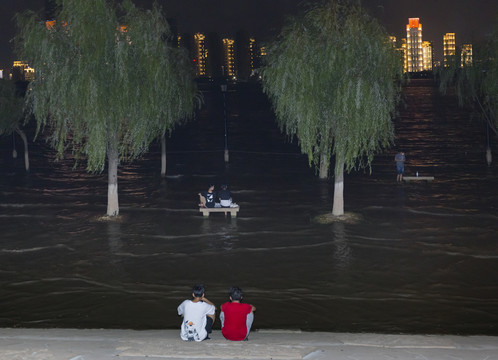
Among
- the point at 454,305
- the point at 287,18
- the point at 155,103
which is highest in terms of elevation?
the point at 287,18

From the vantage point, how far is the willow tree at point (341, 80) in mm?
20047

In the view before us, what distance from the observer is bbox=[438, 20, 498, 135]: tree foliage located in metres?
28.5

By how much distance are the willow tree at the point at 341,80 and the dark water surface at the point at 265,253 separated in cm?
286

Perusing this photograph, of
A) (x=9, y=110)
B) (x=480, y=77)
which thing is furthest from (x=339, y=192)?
(x=9, y=110)

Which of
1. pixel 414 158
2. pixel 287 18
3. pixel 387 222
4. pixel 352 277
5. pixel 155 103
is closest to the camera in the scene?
pixel 352 277

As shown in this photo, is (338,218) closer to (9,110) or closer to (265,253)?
(265,253)

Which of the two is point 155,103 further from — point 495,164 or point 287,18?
point 495,164

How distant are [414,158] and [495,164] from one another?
759 cm

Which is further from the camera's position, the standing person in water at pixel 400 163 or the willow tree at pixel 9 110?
the willow tree at pixel 9 110

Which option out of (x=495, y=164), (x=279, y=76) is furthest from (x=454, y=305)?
(x=495, y=164)

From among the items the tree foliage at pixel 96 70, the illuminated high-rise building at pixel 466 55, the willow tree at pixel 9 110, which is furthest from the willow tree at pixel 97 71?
the illuminated high-rise building at pixel 466 55

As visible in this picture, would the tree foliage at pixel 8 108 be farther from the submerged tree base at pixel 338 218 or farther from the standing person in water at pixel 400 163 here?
the submerged tree base at pixel 338 218

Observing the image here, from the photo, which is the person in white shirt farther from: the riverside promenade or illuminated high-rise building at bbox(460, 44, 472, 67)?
illuminated high-rise building at bbox(460, 44, 472, 67)

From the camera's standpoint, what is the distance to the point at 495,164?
1439 inches
